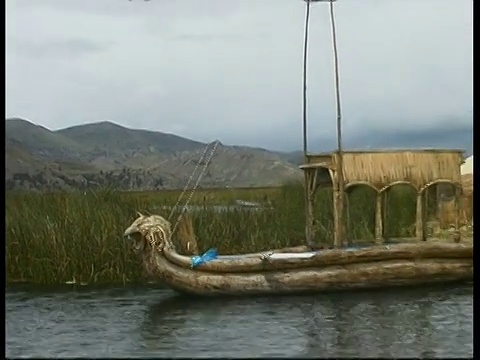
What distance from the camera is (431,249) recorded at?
32.2 feet

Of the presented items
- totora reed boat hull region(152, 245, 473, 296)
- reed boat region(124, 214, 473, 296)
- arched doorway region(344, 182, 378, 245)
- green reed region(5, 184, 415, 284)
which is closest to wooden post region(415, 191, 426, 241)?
reed boat region(124, 214, 473, 296)

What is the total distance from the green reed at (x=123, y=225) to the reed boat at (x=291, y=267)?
1.16 metres

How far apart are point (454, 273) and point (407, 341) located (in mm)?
1996

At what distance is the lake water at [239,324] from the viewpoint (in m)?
7.96

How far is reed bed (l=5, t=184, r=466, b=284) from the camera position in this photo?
1083cm

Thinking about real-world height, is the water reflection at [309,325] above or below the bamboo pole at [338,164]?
below

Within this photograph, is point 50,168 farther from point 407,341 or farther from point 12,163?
point 407,341

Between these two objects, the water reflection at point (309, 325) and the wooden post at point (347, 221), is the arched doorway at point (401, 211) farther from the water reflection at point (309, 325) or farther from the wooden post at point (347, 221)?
the water reflection at point (309, 325)

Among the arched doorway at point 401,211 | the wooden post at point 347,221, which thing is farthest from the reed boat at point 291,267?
the arched doorway at point 401,211

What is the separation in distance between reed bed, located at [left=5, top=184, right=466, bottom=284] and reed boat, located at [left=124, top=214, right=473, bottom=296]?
3.88 ft

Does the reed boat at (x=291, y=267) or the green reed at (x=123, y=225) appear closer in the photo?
the reed boat at (x=291, y=267)

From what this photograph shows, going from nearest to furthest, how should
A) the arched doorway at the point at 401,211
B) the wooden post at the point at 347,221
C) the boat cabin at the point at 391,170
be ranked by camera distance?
the boat cabin at the point at 391,170
the wooden post at the point at 347,221
the arched doorway at the point at 401,211

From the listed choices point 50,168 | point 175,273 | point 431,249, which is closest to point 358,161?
point 431,249
